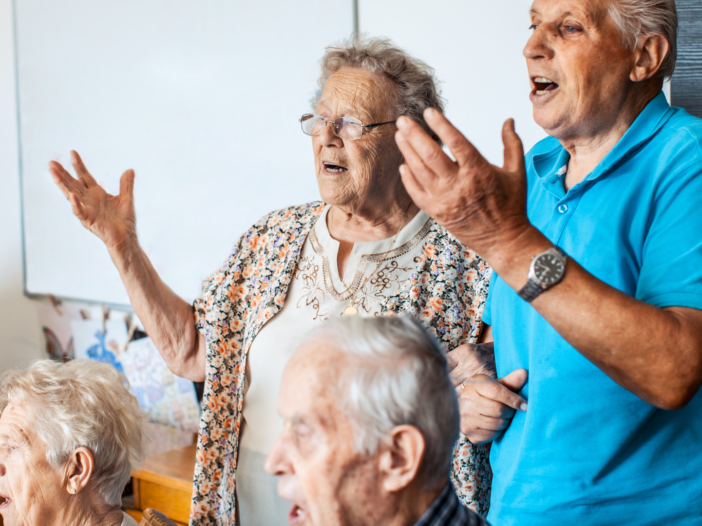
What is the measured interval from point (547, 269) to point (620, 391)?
1.17 feet

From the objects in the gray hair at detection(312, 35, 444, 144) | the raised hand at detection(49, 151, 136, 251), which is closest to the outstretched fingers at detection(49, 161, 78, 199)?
the raised hand at detection(49, 151, 136, 251)

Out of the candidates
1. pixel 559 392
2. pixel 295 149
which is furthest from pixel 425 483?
pixel 295 149

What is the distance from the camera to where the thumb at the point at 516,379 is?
1.25 m

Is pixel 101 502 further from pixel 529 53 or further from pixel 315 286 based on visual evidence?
pixel 529 53

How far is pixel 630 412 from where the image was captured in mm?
1072

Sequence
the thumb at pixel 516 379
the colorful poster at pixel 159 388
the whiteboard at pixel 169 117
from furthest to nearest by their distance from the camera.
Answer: the colorful poster at pixel 159 388 → the whiteboard at pixel 169 117 → the thumb at pixel 516 379

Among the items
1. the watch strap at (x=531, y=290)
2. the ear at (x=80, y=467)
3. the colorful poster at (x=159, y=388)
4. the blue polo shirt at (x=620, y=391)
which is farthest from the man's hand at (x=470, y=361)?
the colorful poster at (x=159, y=388)

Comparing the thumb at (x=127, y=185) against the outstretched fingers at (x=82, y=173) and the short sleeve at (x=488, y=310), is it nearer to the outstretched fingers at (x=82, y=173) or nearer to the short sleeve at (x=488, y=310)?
the outstretched fingers at (x=82, y=173)

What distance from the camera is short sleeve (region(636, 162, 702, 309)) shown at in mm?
921

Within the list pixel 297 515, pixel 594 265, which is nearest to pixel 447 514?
pixel 297 515

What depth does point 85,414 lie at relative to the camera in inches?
63.4

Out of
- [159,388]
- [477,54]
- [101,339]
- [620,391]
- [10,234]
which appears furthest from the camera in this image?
[10,234]

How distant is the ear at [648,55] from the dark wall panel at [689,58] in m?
0.78

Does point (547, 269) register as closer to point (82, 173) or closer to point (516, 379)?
point (516, 379)
